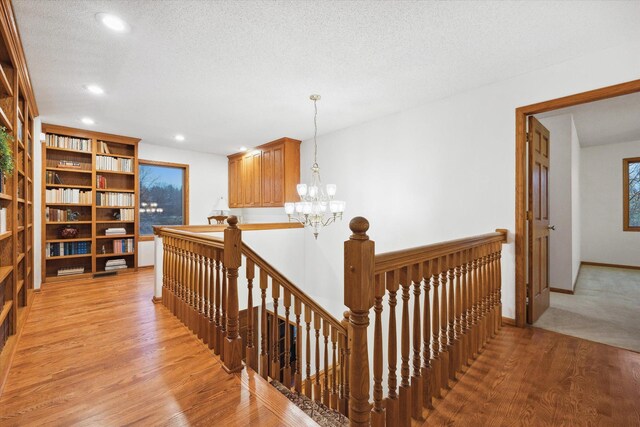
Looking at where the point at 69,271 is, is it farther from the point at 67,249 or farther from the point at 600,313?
the point at 600,313

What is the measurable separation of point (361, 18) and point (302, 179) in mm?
3662

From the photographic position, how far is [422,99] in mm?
3549

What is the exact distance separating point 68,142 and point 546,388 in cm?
681

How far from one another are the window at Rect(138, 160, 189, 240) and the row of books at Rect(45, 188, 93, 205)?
100 cm

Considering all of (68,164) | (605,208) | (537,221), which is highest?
(68,164)

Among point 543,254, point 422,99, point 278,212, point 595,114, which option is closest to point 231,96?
point 422,99

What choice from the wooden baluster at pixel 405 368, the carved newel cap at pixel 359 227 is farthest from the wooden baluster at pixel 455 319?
the carved newel cap at pixel 359 227

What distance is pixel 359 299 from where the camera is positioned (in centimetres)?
115

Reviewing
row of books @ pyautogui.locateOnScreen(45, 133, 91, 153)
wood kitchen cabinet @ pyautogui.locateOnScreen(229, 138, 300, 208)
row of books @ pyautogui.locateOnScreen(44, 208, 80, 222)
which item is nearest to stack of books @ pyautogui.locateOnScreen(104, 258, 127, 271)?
row of books @ pyautogui.locateOnScreen(44, 208, 80, 222)

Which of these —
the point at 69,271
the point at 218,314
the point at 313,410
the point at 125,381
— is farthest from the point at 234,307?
the point at 69,271

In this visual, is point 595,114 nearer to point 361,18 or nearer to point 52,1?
point 361,18

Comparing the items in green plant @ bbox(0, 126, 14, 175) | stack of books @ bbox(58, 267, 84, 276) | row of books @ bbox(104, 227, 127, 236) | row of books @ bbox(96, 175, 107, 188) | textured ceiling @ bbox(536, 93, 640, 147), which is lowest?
stack of books @ bbox(58, 267, 84, 276)

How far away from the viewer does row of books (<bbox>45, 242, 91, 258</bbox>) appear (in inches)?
184

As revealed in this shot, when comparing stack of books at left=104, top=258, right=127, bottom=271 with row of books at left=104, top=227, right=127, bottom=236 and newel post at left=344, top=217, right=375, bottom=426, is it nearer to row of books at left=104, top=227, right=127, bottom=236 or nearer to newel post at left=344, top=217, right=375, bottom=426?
row of books at left=104, top=227, right=127, bottom=236
